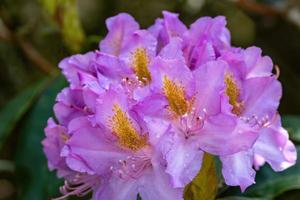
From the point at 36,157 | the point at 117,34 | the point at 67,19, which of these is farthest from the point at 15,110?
the point at 117,34

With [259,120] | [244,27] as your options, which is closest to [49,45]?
[244,27]

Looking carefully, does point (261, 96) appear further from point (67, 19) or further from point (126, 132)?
point (67, 19)

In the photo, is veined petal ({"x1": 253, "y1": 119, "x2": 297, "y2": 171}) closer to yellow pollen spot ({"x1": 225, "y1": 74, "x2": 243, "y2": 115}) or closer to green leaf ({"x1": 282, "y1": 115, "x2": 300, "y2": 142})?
yellow pollen spot ({"x1": 225, "y1": 74, "x2": 243, "y2": 115})

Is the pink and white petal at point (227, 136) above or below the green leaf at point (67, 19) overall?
below

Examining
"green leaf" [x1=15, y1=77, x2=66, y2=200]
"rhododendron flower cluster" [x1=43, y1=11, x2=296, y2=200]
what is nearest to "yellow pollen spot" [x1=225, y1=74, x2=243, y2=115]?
"rhododendron flower cluster" [x1=43, y1=11, x2=296, y2=200]

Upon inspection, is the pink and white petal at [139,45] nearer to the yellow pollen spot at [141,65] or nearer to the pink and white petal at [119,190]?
the yellow pollen spot at [141,65]

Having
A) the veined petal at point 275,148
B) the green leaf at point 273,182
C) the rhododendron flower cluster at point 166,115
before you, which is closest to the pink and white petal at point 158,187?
the rhododendron flower cluster at point 166,115

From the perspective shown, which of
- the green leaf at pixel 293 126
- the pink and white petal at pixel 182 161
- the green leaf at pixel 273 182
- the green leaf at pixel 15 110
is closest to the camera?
the pink and white petal at pixel 182 161
